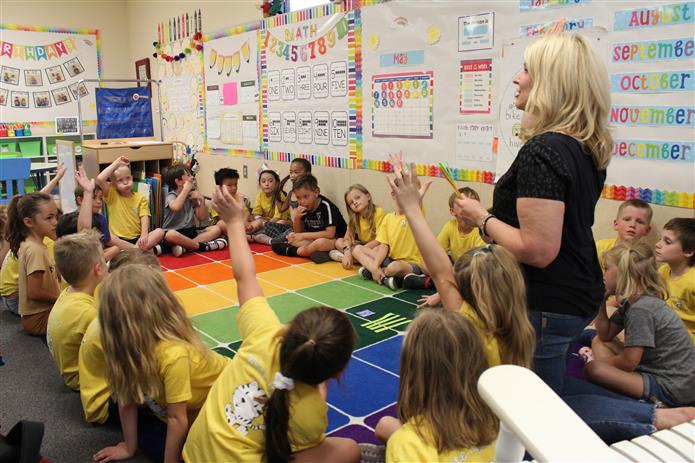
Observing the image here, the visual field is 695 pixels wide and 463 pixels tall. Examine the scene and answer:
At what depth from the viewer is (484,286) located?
4.89ft

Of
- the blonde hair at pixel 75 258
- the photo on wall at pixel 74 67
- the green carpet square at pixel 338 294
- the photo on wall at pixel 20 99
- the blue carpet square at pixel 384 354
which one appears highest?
the photo on wall at pixel 74 67

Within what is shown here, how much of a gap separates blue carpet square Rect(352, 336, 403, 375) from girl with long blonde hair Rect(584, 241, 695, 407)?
832 mm

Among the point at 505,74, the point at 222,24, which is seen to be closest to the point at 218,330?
the point at 505,74

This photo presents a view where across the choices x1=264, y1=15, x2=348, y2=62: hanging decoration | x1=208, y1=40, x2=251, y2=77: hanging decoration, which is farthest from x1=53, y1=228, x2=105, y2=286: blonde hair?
x1=208, y1=40, x2=251, y2=77: hanging decoration

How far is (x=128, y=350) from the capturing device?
170 cm

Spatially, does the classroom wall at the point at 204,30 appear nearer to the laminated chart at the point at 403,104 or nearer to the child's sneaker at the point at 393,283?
the laminated chart at the point at 403,104

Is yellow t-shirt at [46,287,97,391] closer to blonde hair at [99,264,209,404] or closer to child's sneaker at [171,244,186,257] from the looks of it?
blonde hair at [99,264,209,404]

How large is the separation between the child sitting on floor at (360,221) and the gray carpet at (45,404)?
1978 millimetres

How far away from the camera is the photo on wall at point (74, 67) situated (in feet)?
24.5

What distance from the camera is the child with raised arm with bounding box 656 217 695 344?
2.45m

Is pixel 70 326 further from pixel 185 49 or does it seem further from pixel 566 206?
pixel 185 49

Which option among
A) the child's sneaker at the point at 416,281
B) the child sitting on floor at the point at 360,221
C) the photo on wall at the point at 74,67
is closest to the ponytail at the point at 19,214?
the child sitting on floor at the point at 360,221

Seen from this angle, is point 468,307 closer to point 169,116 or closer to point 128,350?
point 128,350

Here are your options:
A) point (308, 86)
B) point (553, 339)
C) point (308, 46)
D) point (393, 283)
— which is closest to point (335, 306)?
point (393, 283)
